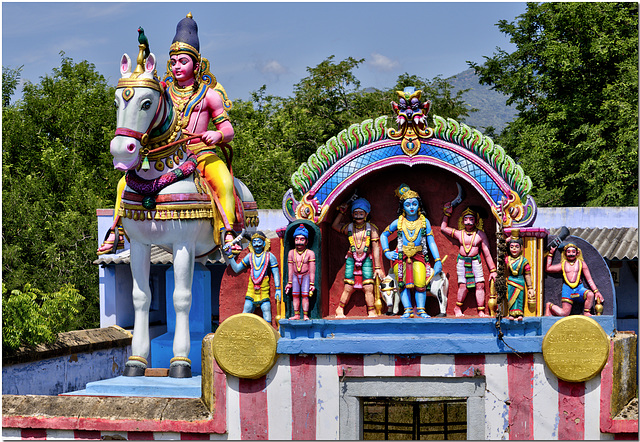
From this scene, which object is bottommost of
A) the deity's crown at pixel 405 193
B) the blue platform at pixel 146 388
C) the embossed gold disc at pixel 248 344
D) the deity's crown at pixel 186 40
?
the blue platform at pixel 146 388

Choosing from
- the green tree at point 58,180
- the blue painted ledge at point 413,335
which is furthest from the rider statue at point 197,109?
the green tree at point 58,180

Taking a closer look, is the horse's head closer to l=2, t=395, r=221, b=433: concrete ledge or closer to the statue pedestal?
l=2, t=395, r=221, b=433: concrete ledge

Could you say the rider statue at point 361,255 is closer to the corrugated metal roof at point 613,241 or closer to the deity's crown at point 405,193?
the deity's crown at point 405,193

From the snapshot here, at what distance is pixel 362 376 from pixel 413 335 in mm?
673

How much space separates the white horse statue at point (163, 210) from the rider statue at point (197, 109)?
202mm

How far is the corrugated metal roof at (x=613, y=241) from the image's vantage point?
15.3m

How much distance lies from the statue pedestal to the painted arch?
3365 millimetres

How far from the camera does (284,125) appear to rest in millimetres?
30078

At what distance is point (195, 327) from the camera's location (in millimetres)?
12531

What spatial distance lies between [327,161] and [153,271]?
26.2 ft

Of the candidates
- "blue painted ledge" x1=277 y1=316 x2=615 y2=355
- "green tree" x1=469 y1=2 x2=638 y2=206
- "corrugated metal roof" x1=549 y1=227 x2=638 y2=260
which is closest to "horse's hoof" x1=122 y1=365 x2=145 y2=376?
"blue painted ledge" x1=277 y1=316 x2=615 y2=355

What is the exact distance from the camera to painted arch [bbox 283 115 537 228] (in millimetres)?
8992

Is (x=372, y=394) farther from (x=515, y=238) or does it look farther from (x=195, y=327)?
(x=195, y=327)

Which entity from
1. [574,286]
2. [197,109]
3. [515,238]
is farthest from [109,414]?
[574,286]
